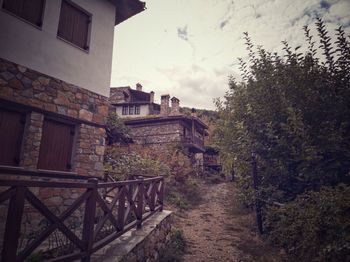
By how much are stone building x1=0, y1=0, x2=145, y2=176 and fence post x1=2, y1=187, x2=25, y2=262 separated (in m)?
3.46

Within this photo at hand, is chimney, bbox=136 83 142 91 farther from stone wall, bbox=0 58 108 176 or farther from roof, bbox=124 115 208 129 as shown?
stone wall, bbox=0 58 108 176


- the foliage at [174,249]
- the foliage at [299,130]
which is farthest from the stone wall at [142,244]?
the foliage at [299,130]

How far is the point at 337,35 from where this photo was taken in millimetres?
5723

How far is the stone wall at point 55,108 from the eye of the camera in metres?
5.11

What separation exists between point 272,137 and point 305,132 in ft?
3.00

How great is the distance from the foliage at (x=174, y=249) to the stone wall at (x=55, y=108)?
280cm

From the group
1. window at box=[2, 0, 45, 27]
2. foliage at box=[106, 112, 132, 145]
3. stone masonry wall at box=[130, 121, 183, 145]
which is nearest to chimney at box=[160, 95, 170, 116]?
stone masonry wall at box=[130, 121, 183, 145]

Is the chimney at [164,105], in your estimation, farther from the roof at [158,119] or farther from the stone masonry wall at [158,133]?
the stone masonry wall at [158,133]

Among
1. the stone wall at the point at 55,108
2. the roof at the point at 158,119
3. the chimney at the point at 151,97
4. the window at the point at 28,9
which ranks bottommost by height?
the stone wall at the point at 55,108

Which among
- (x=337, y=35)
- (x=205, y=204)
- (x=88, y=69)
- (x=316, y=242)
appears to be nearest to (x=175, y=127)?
(x=205, y=204)

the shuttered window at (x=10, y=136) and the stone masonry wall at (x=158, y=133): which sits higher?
the stone masonry wall at (x=158, y=133)

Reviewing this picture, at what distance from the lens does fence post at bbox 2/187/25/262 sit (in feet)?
6.84

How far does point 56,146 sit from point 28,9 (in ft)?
11.0

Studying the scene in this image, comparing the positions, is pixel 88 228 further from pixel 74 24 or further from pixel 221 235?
pixel 74 24
